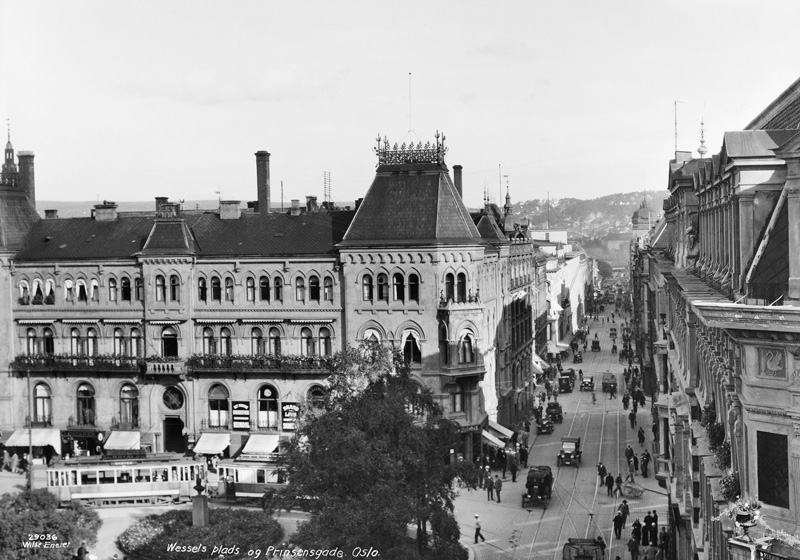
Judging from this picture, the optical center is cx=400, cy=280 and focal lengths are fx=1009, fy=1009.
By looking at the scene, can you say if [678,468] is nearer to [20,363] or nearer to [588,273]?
[20,363]

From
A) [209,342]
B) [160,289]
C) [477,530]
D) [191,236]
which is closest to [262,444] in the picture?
[209,342]

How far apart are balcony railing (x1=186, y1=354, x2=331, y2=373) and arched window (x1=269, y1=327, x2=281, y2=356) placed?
57 centimetres

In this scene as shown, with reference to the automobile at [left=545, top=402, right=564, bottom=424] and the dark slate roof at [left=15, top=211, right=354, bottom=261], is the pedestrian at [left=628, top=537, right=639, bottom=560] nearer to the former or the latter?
the dark slate roof at [left=15, top=211, right=354, bottom=261]

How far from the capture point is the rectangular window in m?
18.3

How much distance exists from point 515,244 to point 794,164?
5738 centimetres

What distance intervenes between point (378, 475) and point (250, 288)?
29.7 meters

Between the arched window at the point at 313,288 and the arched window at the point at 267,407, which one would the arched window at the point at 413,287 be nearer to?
the arched window at the point at 313,288

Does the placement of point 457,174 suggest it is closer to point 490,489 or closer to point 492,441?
point 492,441

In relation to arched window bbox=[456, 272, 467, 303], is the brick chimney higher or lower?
higher

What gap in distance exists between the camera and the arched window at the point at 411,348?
5659 centimetres

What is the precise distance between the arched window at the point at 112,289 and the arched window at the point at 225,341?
707 cm

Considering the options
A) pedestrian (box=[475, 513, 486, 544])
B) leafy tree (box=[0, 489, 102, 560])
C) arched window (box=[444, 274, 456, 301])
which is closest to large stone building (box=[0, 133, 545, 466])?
arched window (box=[444, 274, 456, 301])

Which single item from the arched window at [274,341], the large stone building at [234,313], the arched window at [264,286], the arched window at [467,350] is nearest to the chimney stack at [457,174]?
the large stone building at [234,313]

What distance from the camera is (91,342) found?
2411 inches
